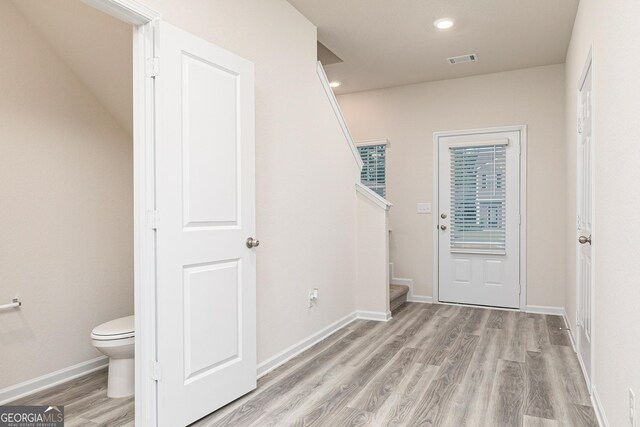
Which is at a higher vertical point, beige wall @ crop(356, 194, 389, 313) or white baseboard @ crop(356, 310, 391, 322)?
beige wall @ crop(356, 194, 389, 313)

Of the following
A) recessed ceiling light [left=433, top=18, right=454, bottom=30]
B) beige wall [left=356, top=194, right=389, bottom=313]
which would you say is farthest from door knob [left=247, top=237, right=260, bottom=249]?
recessed ceiling light [left=433, top=18, right=454, bottom=30]

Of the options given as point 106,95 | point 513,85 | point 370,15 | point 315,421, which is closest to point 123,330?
point 315,421

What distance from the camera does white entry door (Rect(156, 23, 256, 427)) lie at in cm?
209

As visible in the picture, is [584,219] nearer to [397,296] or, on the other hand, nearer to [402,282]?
[397,296]

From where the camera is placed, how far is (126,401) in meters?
2.52

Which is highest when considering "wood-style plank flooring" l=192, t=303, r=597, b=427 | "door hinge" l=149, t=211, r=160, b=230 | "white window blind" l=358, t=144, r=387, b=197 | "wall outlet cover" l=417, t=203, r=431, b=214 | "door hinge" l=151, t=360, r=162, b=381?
"white window blind" l=358, t=144, r=387, b=197

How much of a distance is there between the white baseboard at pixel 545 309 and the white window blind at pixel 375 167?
6.94 feet

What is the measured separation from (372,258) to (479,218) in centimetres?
149

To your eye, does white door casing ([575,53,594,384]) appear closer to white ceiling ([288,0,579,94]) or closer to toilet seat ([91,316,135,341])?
white ceiling ([288,0,579,94])

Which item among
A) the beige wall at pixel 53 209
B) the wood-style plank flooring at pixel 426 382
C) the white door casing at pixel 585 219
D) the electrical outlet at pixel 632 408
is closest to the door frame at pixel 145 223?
the wood-style plank flooring at pixel 426 382

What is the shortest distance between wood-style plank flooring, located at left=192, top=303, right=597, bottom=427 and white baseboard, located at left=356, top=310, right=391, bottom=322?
261 millimetres

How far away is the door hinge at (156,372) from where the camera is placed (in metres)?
2.07

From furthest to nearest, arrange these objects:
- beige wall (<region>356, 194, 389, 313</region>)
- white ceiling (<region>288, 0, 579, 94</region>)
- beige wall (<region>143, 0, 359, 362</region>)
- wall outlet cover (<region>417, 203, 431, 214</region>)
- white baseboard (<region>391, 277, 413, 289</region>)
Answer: white baseboard (<region>391, 277, 413, 289</region>), wall outlet cover (<region>417, 203, 431, 214</region>), beige wall (<region>356, 194, 389, 313</region>), white ceiling (<region>288, 0, 579, 94</region>), beige wall (<region>143, 0, 359, 362</region>)

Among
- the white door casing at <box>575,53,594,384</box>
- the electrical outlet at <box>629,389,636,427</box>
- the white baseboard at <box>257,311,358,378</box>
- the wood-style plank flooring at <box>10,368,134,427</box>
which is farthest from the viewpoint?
the white baseboard at <box>257,311,358,378</box>
